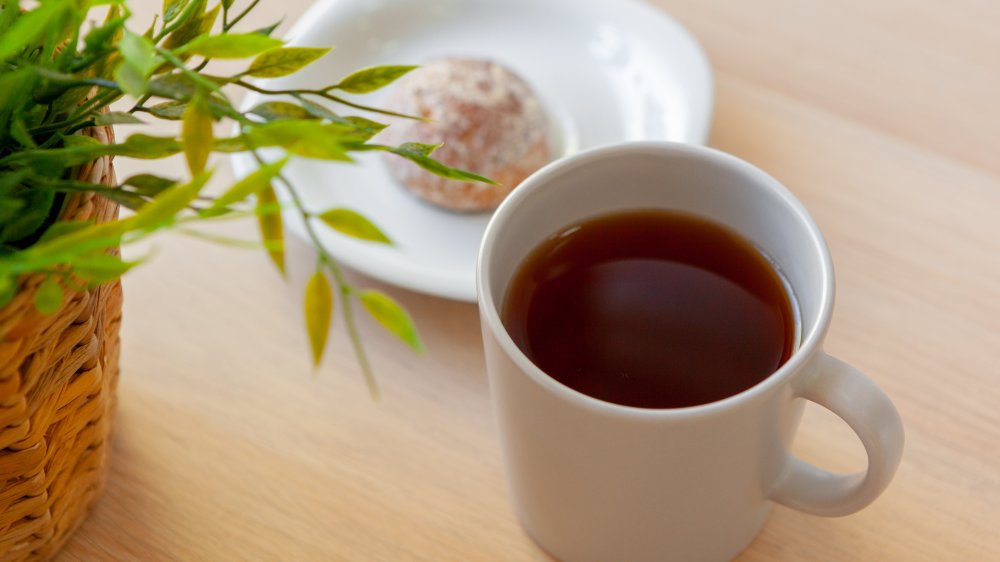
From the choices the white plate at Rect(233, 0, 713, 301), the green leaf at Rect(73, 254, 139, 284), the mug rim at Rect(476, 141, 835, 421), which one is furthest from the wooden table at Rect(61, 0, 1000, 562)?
the green leaf at Rect(73, 254, 139, 284)

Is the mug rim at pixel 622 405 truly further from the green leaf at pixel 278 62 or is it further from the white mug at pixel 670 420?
the green leaf at pixel 278 62

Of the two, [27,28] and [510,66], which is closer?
[27,28]

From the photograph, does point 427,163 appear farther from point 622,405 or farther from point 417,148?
point 622,405

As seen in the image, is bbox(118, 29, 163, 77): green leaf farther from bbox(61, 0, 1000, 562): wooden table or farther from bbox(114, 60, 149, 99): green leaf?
bbox(61, 0, 1000, 562): wooden table

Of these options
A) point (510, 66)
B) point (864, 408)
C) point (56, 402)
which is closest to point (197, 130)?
point (56, 402)

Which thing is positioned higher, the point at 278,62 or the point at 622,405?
the point at 278,62
